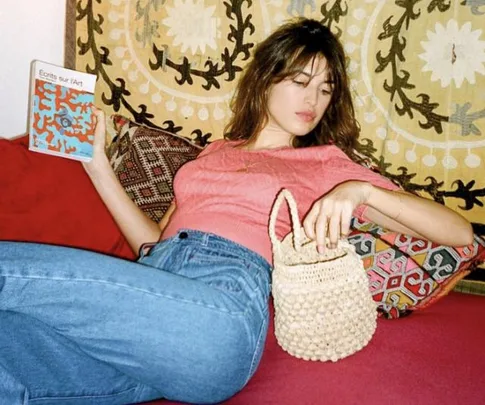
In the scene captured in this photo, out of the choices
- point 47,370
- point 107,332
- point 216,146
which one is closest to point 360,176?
point 216,146

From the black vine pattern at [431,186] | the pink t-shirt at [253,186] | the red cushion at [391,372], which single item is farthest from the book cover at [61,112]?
the black vine pattern at [431,186]

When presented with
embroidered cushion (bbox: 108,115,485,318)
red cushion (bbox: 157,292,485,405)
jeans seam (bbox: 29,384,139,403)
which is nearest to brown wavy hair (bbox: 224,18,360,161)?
embroidered cushion (bbox: 108,115,485,318)

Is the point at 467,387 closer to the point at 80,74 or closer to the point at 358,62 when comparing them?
the point at 358,62

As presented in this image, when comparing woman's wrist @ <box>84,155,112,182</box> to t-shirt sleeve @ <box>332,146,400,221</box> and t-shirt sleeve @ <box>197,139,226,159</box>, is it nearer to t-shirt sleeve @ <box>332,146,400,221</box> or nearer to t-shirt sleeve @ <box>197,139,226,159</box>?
t-shirt sleeve @ <box>197,139,226,159</box>

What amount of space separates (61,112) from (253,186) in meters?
0.55

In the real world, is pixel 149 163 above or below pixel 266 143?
below

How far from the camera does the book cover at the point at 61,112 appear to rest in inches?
53.2

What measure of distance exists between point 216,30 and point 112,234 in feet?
2.54

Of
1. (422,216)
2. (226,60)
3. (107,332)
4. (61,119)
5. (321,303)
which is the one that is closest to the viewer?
(107,332)

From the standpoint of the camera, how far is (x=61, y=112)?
137 centimetres

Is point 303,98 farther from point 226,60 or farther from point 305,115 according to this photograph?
point 226,60

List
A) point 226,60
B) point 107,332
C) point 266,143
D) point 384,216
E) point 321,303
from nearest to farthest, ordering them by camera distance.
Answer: point 107,332 → point 321,303 → point 384,216 → point 266,143 → point 226,60

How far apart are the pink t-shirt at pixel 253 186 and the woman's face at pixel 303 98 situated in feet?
0.30

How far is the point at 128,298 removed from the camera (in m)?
0.91
